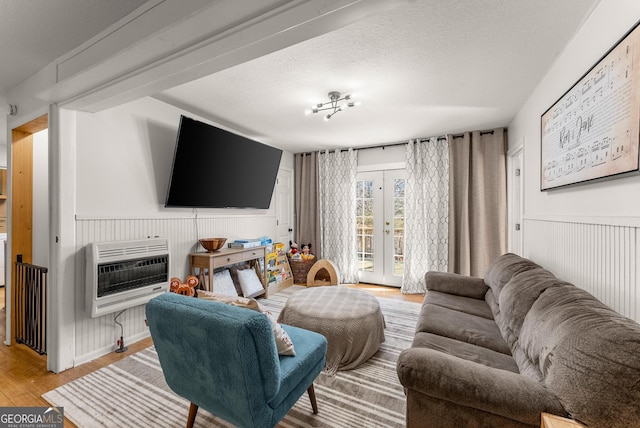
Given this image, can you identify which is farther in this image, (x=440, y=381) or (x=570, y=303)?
(x=570, y=303)

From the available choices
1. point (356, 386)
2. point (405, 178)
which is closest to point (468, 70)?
point (405, 178)

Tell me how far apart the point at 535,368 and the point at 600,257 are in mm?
688

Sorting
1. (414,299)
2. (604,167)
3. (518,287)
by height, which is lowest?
(414,299)

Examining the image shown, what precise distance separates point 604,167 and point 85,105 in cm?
329

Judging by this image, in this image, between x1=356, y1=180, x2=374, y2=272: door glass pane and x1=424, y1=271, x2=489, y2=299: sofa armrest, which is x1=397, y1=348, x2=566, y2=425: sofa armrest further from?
x1=356, y1=180, x2=374, y2=272: door glass pane

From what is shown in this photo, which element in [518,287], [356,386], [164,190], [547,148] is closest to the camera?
[518,287]

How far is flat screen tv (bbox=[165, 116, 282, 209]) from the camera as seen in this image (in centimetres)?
268

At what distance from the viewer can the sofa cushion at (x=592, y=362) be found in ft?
2.80

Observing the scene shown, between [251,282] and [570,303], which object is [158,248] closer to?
[251,282]

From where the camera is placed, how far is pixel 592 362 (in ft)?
3.05

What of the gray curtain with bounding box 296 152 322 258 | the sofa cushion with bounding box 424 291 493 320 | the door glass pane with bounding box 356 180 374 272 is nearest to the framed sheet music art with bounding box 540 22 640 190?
the sofa cushion with bounding box 424 291 493 320

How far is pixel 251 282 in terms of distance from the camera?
368 cm

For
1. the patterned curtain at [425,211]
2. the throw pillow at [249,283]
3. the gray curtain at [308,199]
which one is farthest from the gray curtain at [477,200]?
the throw pillow at [249,283]

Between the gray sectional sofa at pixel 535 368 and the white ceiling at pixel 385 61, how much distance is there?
155 cm
